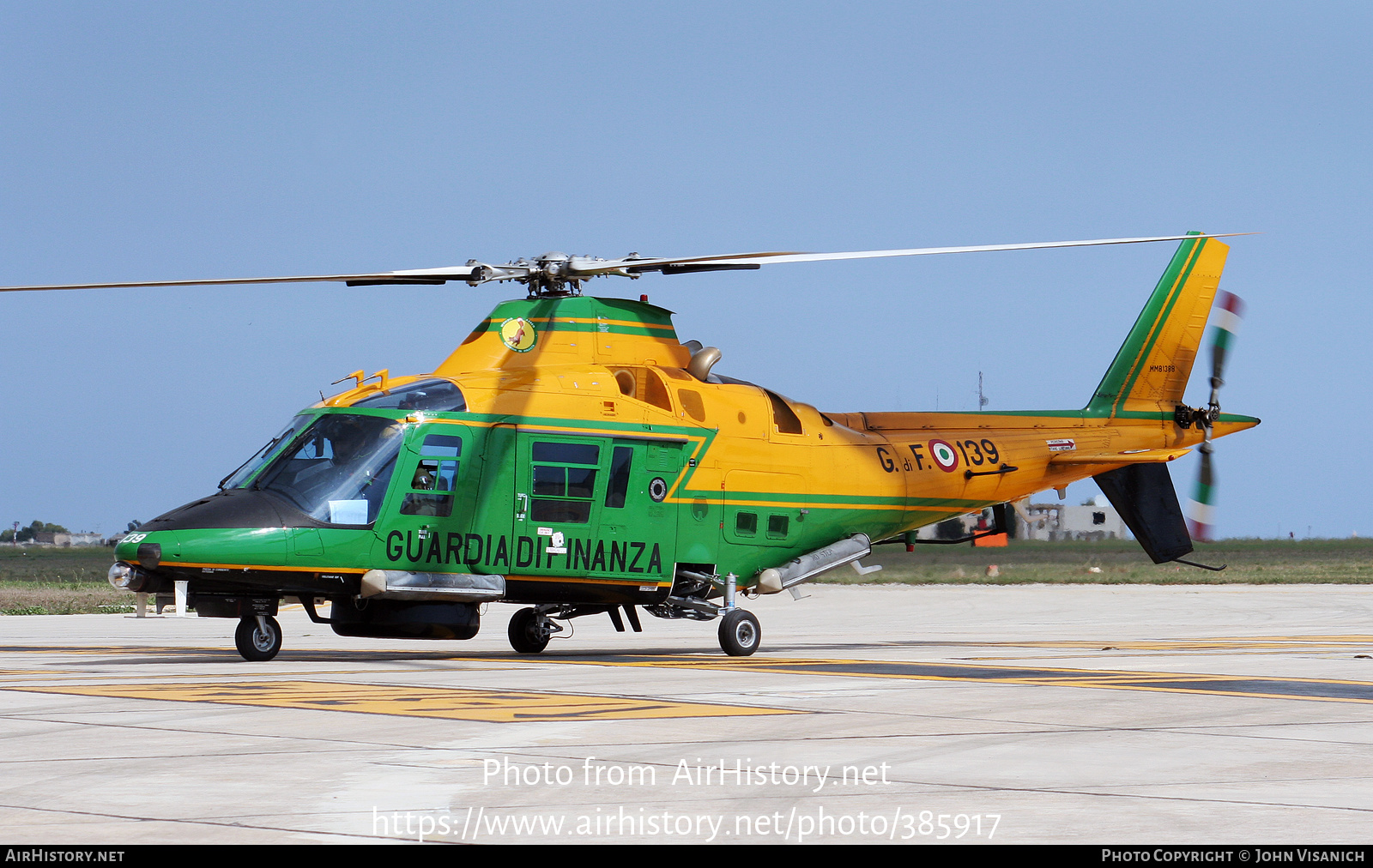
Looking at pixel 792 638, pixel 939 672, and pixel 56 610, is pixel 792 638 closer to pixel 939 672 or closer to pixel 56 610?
pixel 939 672

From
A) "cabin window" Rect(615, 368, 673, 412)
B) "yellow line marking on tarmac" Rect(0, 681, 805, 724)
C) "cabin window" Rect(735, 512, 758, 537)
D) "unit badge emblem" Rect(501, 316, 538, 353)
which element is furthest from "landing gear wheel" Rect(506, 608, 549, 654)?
"yellow line marking on tarmac" Rect(0, 681, 805, 724)

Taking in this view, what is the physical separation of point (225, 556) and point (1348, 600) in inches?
1207

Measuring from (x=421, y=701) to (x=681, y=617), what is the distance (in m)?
7.18

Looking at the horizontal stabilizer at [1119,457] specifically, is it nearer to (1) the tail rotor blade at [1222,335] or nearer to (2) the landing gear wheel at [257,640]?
(1) the tail rotor blade at [1222,335]

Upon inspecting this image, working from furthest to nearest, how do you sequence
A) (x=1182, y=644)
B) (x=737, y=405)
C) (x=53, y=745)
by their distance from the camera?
(x=1182, y=644), (x=737, y=405), (x=53, y=745)

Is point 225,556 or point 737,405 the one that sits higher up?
point 737,405

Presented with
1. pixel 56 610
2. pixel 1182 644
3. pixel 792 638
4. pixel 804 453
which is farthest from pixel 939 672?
pixel 56 610

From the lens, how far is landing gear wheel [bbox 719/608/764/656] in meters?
18.9

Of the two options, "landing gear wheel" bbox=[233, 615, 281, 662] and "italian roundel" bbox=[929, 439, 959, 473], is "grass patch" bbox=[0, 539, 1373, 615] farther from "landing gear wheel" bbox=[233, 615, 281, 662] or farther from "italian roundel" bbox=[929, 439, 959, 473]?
"landing gear wheel" bbox=[233, 615, 281, 662]

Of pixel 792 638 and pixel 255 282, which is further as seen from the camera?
pixel 792 638

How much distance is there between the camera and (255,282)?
1655 centimetres

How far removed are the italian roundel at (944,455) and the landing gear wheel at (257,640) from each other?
31.0 feet

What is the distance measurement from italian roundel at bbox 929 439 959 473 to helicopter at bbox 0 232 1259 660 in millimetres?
31

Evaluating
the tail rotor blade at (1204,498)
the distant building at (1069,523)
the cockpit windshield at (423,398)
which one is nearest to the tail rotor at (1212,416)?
the tail rotor blade at (1204,498)
